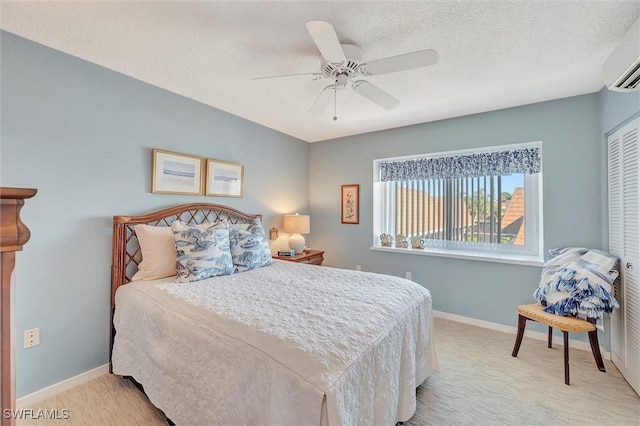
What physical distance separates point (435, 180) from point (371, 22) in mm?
2520

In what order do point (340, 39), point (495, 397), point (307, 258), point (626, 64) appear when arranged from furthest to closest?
point (307, 258) < point (495, 397) < point (340, 39) < point (626, 64)

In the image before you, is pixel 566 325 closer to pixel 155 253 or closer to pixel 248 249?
pixel 248 249

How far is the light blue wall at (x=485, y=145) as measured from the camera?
2695 mm

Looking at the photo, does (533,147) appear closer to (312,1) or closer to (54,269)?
(312,1)

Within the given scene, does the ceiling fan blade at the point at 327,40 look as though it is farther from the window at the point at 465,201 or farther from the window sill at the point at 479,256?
the window sill at the point at 479,256

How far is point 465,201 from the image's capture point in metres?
3.52

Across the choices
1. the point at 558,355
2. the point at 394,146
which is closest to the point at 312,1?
the point at 394,146

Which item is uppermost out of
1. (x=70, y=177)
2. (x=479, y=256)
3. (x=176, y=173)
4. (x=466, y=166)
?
(x=466, y=166)

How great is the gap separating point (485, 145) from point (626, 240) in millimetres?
1535

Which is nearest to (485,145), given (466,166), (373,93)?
(466,166)

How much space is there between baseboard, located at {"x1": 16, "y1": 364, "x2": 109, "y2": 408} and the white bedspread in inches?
10.7

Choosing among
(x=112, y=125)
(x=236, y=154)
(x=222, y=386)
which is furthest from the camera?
(x=236, y=154)

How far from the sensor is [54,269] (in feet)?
6.71

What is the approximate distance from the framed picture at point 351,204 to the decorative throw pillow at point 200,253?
2.20 meters
